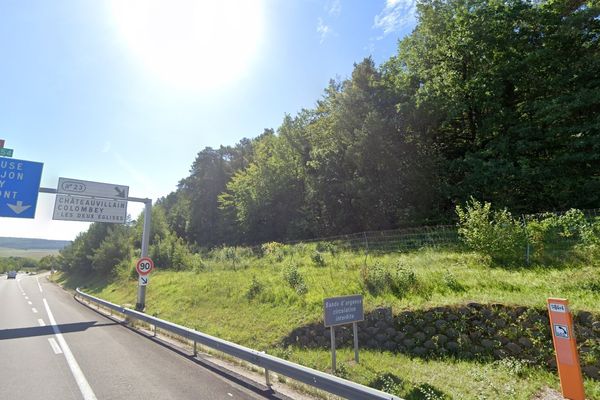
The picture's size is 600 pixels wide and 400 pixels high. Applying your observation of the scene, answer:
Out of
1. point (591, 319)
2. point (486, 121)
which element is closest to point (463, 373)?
point (591, 319)

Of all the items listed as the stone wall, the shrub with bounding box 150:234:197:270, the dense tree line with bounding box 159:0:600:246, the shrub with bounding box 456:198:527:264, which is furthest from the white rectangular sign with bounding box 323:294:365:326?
the shrub with bounding box 150:234:197:270

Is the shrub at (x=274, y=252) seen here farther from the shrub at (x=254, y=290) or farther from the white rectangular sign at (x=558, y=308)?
the white rectangular sign at (x=558, y=308)

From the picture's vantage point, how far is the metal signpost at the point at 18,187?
14.5m

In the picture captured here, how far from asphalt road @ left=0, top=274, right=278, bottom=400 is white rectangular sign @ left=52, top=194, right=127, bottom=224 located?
5736mm

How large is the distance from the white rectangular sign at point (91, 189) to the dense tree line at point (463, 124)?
58.9 feet

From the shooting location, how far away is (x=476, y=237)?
11.4m

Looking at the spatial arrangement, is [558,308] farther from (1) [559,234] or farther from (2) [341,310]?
(1) [559,234]

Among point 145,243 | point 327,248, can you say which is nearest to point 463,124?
point 327,248

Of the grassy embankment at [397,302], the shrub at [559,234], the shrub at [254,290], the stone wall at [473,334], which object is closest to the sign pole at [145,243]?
the grassy embankment at [397,302]

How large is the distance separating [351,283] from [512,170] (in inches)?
626

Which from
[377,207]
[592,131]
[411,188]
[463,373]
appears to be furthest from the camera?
[377,207]

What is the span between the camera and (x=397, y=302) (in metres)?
9.48

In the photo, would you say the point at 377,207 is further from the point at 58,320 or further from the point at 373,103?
the point at 58,320

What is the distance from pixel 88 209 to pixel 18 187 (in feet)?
9.33
